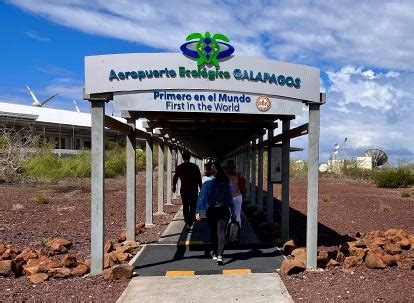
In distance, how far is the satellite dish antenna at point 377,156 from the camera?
5770cm

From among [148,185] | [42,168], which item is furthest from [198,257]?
[42,168]

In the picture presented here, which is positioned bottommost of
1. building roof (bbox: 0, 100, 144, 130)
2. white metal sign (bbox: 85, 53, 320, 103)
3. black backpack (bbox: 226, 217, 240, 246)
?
black backpack (bbox: 226, 217, 240, 246)

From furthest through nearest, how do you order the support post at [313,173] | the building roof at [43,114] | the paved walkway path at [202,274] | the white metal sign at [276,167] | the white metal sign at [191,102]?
the building roof at [43,114] → the white metal sign at [276,167] → the support post at [313,173] → the white metal sign at [191,102] → the paved walkway path at [202,274]

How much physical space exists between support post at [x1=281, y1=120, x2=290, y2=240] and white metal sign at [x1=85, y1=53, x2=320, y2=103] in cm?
282

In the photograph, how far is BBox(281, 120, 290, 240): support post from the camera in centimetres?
1108

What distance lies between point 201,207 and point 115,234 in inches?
164

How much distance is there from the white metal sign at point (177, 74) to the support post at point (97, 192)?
56cm

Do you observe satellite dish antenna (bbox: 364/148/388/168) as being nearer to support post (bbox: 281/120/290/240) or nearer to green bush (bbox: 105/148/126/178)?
green bush (bbox: 105/148/126/178)

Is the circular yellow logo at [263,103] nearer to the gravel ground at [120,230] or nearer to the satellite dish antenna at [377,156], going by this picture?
the gravel ground at [120,230]

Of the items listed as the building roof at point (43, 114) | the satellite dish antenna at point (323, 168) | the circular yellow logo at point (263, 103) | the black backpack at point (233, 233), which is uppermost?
the building roof at point (43, 114)

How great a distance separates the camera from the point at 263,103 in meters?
8.48

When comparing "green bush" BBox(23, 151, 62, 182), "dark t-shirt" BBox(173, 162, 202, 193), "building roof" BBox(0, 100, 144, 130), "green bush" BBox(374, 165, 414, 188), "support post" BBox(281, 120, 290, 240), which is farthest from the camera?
"building roof" BBox(0, 100, 144, 130)

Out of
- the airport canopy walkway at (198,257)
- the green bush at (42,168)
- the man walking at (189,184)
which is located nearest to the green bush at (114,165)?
the green bush at (42,168)

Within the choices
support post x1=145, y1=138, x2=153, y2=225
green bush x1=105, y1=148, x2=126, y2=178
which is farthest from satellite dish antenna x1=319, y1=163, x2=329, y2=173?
support post x1=145, y1=138, x2=153, y2=225
